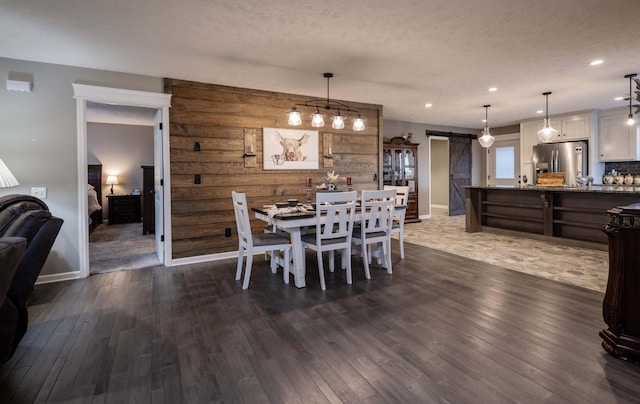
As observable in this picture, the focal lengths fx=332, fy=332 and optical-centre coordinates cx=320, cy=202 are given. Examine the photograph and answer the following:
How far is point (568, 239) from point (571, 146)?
282 cm

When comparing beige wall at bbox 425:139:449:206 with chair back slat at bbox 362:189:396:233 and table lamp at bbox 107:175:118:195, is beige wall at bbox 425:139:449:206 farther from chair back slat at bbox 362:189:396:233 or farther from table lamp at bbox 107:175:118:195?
table lamp at bbox 107:175:118:195

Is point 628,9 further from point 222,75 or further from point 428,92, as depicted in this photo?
point 222,75

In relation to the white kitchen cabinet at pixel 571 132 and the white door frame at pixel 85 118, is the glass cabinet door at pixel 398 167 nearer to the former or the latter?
the white kitchen cabinet at pixel 571 132

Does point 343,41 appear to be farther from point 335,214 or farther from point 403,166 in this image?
point 403,166

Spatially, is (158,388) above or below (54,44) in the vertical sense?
below

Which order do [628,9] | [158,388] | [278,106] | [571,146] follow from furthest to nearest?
1. [571,146]
2. [278,106]
3. [628,9]
4. [158,388]

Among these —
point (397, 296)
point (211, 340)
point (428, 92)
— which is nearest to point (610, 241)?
point (397, 296)

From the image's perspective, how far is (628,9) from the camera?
2.63 m

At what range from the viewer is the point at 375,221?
3789 mm

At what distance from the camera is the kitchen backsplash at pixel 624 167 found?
6.67 m

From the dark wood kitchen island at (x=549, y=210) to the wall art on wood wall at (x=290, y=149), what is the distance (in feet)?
10.9

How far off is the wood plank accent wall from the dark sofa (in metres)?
2.21

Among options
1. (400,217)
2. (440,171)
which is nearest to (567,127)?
(440,171)

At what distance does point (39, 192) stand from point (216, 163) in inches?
78.2
